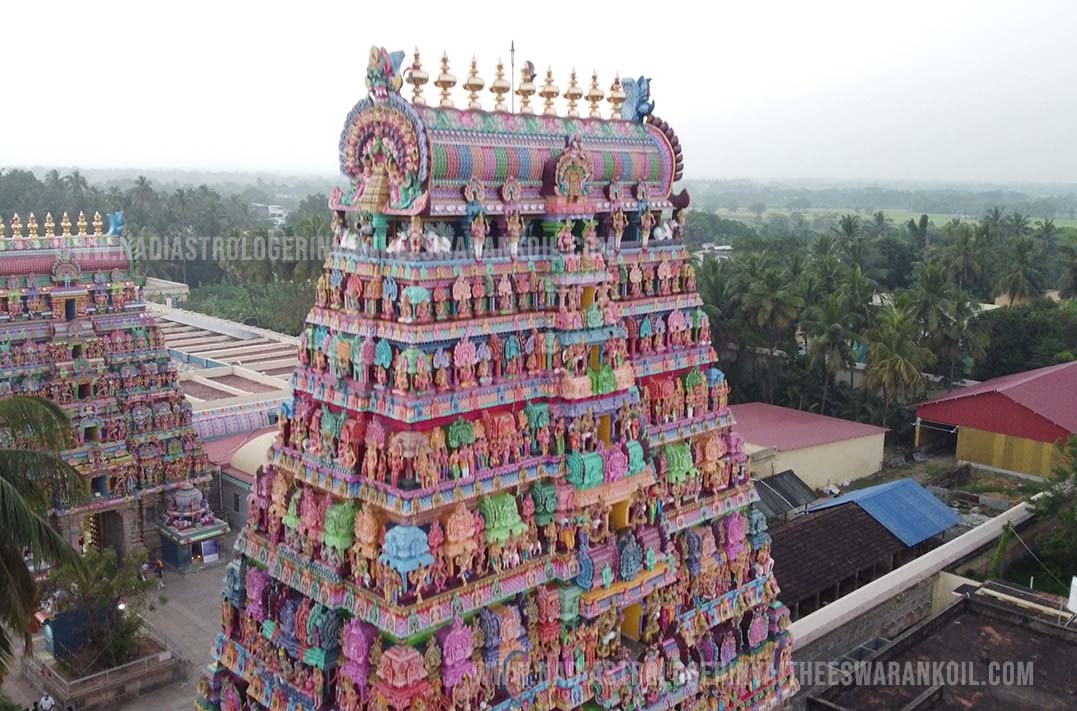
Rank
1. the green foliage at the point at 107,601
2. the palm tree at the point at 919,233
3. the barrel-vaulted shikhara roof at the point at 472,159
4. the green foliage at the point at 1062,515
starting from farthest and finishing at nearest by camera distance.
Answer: the palm tree at the point at 919,233, the green foliage at the point at 1062,515, the green foliage at the point at 107,601, the barrel-vaulted shikhara roof at the point at 472,159

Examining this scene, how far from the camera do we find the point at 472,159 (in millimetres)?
10828

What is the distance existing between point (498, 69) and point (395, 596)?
6392 millimetres

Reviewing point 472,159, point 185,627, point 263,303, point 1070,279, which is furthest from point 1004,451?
point 263,303

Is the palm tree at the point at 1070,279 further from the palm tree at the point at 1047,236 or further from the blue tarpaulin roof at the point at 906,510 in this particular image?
the blue tarpaulin roof at the point at 906,510

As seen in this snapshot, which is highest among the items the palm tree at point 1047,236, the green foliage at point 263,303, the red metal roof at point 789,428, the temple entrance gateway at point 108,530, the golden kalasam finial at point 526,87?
the golden kalasam finial at point 526,87

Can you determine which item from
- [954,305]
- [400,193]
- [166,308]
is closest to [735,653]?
[400,193]

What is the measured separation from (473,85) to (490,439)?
4.22 m

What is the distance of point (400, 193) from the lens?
34.7 ft

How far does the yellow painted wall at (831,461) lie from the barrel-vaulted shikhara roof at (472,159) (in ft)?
59.8

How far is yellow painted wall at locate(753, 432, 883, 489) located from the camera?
29859 millimetres

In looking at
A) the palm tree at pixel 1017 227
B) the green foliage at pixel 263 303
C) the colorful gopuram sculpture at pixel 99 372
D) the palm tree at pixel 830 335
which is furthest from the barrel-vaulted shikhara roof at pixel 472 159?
the palm tree at pixel 1017 227

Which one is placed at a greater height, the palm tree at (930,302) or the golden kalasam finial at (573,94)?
the golden kalasam finial at (573,94)

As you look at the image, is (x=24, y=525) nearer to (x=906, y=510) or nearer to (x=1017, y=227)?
(x=906, y=510)

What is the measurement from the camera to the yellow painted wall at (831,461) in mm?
29859
